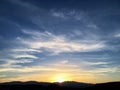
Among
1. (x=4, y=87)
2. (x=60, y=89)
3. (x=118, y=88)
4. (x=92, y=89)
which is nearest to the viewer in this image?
(x=118, y=88)

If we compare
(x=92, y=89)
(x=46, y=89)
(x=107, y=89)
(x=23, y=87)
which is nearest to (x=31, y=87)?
(x=23, y=87)

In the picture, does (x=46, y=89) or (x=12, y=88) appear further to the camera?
(x=12, y=88)

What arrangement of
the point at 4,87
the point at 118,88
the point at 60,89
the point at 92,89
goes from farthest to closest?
the point at 4,87 → the point at 60,89 → the point at 92,89 → the point at 118,88

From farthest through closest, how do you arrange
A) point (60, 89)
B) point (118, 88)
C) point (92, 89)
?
1. point (60, 89)
2. point (92, 89)
3. point (118, 88)

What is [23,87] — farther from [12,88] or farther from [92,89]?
[92,89]

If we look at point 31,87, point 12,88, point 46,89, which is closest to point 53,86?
point 46,89

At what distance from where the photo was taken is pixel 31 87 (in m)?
88.5

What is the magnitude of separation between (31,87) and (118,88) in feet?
133

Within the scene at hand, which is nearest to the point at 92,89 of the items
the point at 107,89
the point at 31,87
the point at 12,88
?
the point at 107,89

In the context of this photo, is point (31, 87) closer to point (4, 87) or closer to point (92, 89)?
point (4, 87)

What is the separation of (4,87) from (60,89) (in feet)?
81.8

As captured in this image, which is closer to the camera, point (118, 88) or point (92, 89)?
point (118, 88)

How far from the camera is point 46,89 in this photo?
3228 inches

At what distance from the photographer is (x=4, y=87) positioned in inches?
3442
